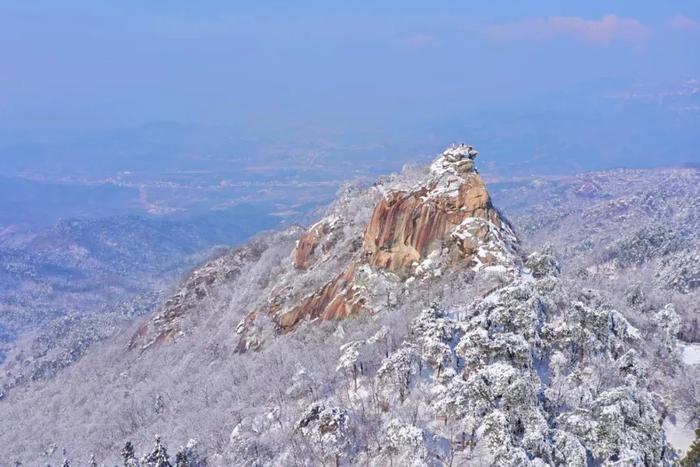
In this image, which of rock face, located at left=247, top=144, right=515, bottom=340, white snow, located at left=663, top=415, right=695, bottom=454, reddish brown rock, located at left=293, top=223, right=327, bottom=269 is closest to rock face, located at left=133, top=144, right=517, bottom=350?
rock face, located at left=247, top=144, right=515, bottom=340

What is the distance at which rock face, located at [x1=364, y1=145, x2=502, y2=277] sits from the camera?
7700 cm

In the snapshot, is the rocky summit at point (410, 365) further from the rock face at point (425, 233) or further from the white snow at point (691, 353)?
the white snow at point (691, 353)

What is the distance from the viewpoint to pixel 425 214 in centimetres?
7819

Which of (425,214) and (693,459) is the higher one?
(425,214)

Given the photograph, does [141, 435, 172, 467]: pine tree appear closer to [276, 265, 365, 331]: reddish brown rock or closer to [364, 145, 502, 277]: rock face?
[276, 265, 365, 331]: reddish brown rock

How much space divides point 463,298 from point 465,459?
25.3m

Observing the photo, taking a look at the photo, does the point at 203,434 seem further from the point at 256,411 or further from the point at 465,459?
the point at 465,459

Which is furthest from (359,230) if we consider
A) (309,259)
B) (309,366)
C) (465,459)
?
(465,459)

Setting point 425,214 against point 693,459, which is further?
point 425,214

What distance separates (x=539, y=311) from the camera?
51.1 metres

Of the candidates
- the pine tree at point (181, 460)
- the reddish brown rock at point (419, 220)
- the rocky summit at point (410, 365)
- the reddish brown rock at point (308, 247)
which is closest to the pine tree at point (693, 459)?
the rocky summit at point (410, 365)

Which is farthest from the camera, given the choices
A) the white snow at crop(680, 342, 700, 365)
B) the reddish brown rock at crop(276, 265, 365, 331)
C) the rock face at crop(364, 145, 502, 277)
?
the reddish brown rock at crop(276, 265, 365, 331)

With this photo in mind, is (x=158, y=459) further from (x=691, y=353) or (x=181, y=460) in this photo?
(x=691, y=353)

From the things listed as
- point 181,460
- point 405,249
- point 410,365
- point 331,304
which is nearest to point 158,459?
point 181,460
